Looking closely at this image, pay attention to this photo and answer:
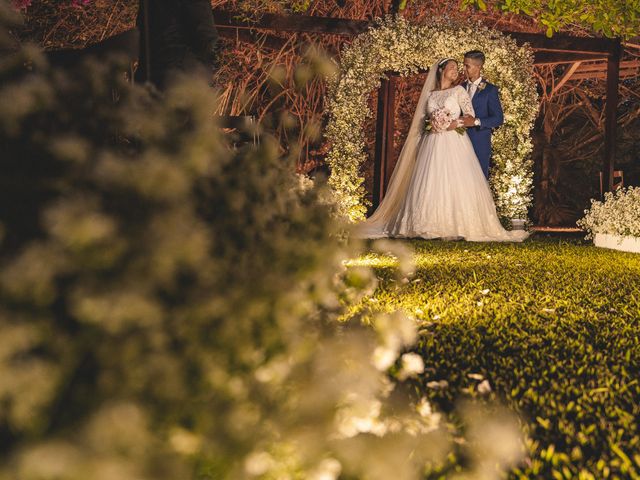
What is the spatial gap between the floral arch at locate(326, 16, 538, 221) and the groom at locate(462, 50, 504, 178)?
596 millimetres

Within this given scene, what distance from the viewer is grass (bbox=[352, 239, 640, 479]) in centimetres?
258

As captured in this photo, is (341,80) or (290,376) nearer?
(290,376)

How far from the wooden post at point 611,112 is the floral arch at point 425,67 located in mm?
1753

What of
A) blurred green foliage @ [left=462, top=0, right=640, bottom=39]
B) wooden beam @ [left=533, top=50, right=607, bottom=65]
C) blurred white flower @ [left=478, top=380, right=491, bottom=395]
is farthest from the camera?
wooden beam @ [left=533, top=50, right=607, bottom=65]

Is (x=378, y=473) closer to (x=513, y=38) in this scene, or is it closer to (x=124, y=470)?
(x=124, y=470)

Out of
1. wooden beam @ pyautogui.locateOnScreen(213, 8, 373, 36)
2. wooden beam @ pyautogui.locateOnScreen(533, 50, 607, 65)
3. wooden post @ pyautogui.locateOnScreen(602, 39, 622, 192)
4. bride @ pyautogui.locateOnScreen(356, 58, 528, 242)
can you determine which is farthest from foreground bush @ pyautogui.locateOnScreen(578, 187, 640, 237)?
wooden beam @ pyautogui.locateOnScreen(213, 8, 373, 36)

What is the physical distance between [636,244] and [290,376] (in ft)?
32.1

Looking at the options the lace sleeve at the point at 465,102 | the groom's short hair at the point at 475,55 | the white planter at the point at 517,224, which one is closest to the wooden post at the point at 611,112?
the white planter at the point at 517,224

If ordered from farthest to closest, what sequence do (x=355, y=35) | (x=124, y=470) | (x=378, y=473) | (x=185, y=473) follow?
(x=355, y=35) → (x=378, y=473) → (x=185, y=473) → (x=124, y=470)

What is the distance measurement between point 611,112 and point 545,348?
10.7 meters

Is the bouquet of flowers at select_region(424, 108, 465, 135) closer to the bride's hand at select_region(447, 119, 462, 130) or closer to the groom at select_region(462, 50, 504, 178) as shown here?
the bride's hand at select_region(447, 119, 462, 130)

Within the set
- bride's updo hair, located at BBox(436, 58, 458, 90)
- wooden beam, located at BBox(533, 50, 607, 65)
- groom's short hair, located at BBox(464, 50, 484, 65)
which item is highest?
wooden beam, located at BBox(533, 50, 607, 65)

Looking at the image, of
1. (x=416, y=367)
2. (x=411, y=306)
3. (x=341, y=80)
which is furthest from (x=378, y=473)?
(x=341, y=80)

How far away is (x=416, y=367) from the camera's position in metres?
1.94
